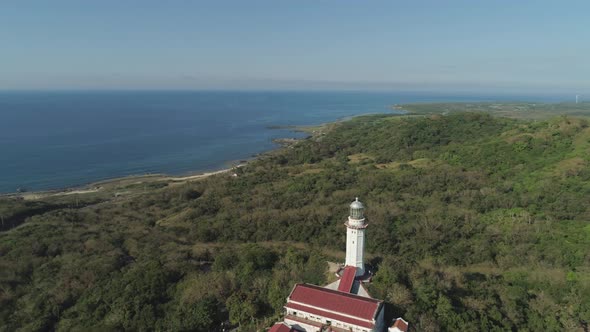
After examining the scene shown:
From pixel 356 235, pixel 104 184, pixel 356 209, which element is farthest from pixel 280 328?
pixel 104 184

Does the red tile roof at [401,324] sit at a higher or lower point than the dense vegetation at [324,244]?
higher

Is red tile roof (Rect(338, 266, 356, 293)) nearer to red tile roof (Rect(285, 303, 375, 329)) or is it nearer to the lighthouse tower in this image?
the lighthouse tower

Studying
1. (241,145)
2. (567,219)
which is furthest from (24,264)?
(241,145)

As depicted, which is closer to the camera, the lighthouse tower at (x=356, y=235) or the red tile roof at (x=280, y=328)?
the red tile roof at (x=280, y=328)

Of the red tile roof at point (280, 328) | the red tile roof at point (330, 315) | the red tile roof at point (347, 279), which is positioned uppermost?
the red tile roof at point (347, 279)

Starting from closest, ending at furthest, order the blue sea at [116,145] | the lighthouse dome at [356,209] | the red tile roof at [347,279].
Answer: the red tile roof at [347,279] < the lighthouse dome at [356,209] < the blue sea at [116,145]

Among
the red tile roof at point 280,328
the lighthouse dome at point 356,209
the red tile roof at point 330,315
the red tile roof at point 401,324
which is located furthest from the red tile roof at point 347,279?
the red tile roof at point 280,328

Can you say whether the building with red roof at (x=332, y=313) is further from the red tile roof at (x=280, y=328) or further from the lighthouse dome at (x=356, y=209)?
Result: the lighthouse dome at (x=356, y=209)

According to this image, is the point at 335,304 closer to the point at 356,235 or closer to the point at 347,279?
the point at 347,279

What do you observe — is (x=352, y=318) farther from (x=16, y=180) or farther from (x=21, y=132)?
(x=21, y=132)
